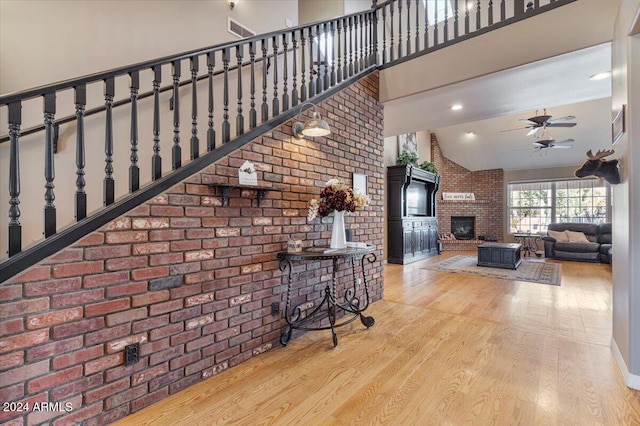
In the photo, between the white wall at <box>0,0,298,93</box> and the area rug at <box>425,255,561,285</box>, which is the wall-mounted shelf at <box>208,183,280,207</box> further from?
the area rug at <box>425,255,561,285</box>

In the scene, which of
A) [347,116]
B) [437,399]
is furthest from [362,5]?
[437,399]

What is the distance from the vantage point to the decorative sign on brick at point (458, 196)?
9867 mm

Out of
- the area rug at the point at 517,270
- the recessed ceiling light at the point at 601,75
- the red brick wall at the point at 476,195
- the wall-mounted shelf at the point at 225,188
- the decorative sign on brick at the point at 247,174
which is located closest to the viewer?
the wall-mounted shelf at the point at 225,188

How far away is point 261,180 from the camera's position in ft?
7.86

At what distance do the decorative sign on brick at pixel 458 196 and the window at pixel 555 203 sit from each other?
1.12 metres

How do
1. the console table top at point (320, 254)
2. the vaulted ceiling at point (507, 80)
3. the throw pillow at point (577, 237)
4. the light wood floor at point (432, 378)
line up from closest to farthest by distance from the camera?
the light wood floor at point (432, 378), the console table top at point (320, 254), the vaulted ceiling at point (507, 80), the throw pillow at point (577, 237)

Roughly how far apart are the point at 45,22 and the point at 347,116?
2.53 meters

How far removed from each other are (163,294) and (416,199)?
7013mm

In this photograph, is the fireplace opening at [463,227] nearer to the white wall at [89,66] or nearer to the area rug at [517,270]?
the area rug at [517,270]

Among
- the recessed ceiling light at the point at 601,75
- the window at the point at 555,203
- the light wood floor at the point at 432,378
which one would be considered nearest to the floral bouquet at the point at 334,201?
the light wood floor at the point at 432,378

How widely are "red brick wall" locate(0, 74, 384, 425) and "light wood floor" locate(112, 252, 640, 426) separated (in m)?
0.20

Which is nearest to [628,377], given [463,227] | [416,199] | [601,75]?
[601,75]

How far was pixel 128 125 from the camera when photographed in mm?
2592

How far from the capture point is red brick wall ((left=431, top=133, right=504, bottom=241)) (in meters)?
9.70
